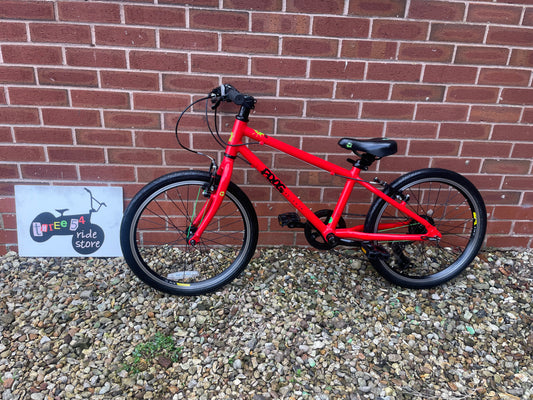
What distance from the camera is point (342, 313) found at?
234 cm

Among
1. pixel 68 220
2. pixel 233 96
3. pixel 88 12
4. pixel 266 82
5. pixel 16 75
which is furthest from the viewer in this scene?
pixel 68 220

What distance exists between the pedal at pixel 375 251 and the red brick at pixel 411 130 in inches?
29.9

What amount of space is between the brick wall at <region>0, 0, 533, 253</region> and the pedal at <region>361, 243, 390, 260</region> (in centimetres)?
49

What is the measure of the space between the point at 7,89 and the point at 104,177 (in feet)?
2.49

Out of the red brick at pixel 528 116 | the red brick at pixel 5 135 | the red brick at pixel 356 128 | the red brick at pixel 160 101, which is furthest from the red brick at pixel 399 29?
the red brick at pixel 5 135

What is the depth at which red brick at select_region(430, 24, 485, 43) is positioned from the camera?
2.38m

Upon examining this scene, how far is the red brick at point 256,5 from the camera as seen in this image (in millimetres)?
2252

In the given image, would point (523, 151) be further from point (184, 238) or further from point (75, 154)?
point (75, 154)

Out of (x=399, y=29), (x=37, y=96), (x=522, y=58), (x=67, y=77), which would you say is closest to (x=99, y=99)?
(x=67, y=77)

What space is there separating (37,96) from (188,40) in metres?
1.00

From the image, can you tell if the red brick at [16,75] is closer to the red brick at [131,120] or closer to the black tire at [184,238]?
the red brick at [131,120]

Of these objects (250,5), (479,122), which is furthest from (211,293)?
(479,122)

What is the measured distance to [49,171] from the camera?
2557mm

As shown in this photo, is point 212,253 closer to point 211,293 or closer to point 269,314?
point 211,293
